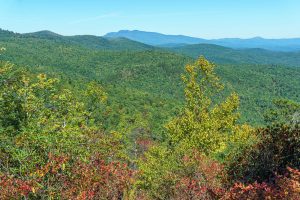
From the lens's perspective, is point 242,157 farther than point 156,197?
No

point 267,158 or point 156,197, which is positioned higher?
point 267,158

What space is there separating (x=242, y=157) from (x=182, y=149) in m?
10.5

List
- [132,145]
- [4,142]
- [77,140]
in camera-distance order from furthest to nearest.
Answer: [132,145], [77,140], [4,142]

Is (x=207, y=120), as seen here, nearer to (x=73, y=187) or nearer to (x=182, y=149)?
(x=182, y=149)

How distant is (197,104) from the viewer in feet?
118

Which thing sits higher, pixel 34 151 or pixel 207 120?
pixel 34 151

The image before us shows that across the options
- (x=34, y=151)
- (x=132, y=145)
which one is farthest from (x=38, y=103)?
(x=132, y=145)

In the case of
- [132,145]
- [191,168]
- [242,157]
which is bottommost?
Result: [132,145]

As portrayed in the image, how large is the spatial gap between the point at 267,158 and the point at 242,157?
1.82 meters

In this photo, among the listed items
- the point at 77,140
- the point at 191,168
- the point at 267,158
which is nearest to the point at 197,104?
the point at 191,168

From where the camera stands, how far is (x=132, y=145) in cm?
7144

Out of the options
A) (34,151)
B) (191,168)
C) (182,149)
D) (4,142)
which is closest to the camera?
(34,151)

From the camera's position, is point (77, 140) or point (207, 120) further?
point (207, 120)

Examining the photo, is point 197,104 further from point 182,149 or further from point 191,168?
point 191,168
